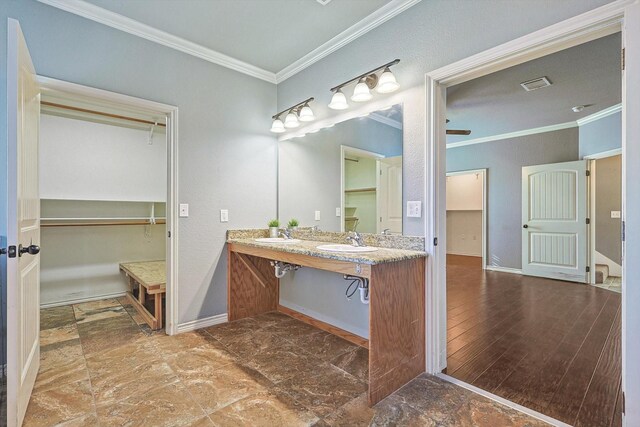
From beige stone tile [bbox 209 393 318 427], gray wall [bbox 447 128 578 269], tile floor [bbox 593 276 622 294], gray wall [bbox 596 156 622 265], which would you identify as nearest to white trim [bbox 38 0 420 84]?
beige stone tile [bbox 209 393 318 427]

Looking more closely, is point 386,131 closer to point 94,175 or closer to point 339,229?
point 339,229

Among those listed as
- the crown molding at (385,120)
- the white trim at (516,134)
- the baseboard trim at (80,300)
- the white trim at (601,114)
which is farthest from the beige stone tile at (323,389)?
the white trim at (516,134)

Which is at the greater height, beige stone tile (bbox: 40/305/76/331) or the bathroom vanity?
the bathroom vanity

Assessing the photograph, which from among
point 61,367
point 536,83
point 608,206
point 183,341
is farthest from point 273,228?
point 608,206

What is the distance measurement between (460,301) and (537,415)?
7.23 ft

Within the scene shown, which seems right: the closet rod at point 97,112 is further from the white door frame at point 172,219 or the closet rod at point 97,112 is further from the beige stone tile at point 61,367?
the beige stone tile at point 61,367

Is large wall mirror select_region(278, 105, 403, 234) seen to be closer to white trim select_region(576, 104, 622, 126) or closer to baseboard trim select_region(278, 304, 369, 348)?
baseboard trim select_region(278, 304, 369, 348)

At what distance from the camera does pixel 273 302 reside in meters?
3.34

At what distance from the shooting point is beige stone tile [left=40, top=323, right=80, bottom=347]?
2543 mm

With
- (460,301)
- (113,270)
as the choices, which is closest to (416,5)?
(460,301)

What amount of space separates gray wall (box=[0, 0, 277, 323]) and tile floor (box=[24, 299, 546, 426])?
0.60 m

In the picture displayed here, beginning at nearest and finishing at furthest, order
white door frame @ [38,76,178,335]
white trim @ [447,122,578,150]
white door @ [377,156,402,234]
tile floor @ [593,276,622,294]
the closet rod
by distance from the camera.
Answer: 1. white door @ [377,156,402,234]
2. white door frame @ [38,76,178,335]
3. the closet rod
4. tile floor @ [593,276,622,294]
5. white trim @ [447,122,578,150]

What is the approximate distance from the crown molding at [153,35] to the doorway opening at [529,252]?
188 centimetres

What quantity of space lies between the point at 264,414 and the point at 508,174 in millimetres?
5720
